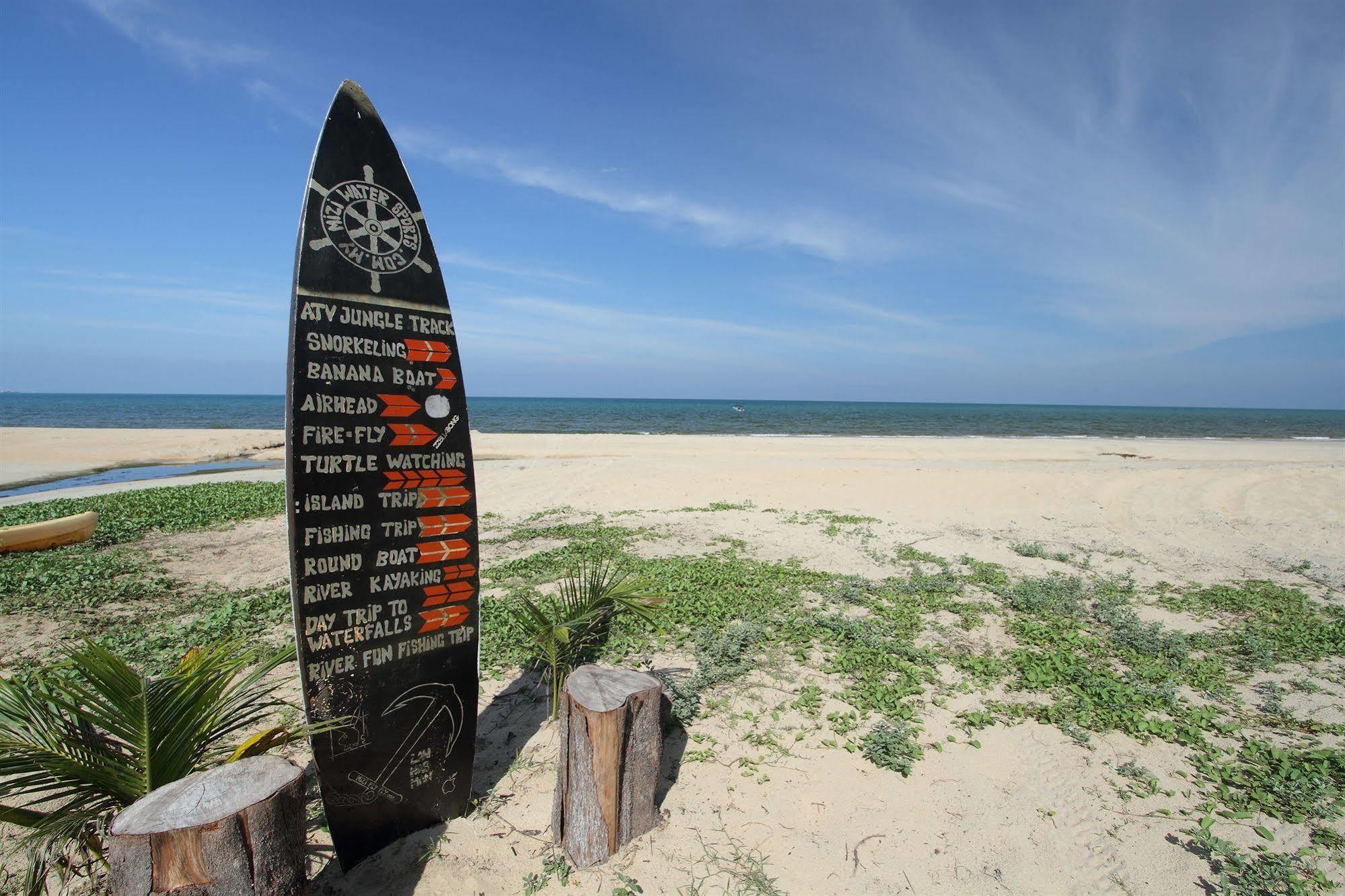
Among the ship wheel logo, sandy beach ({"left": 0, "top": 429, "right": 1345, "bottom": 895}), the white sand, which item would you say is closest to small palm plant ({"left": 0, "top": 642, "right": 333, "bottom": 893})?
sandy beach ({"left": 0, "top": 429, "right": 1345, "bottom": 895})

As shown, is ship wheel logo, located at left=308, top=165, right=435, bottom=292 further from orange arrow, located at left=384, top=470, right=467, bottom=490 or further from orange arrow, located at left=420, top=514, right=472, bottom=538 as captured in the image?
orange arrow, located at left=420, top=514, right=472, bottom=538

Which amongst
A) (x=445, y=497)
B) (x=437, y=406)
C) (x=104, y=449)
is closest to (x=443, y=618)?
(x=445, y=497)

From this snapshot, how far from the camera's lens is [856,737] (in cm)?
429

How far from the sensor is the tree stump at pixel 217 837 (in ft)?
6.97

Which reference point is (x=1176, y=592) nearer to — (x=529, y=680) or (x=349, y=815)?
(x=529, y=680)

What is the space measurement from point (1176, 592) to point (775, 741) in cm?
609

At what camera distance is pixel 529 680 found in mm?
5121

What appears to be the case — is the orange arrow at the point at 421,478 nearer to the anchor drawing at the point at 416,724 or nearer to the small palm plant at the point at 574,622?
the anchor drawing at the point at 416,724

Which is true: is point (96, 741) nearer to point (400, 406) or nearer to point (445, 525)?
point (445, 525)

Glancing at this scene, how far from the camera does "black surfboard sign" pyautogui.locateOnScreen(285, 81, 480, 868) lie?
9.53 feet

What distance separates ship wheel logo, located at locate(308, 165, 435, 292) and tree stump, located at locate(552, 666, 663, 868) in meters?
2.34

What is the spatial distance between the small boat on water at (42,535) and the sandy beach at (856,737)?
89 cm

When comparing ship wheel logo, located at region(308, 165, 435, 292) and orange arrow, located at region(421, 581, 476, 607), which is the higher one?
ship wheel logo, located at region(308, 165, 435, 292)

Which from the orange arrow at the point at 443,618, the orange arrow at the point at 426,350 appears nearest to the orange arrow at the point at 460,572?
the orange arrow at the point at 443,618
